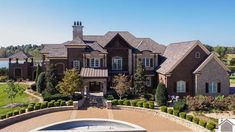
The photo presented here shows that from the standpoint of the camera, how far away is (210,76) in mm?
42438

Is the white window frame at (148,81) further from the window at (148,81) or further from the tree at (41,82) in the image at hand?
the tree at (41,82)

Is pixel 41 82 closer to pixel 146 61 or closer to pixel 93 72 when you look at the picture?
pixel 93 72

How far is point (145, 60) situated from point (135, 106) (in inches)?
545

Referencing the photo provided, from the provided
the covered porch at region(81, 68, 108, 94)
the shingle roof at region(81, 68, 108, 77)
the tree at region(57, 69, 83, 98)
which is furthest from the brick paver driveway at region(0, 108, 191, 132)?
the shingle roof at region(81, 68, 108, 77)

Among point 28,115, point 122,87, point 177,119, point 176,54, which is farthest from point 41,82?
point 177,119

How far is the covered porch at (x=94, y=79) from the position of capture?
1702 inches

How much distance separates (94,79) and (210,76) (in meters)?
17.0

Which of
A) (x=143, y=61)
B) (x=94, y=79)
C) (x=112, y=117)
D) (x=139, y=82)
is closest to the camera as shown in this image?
(x=112, y=117)

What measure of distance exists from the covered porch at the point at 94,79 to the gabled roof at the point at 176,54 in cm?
889

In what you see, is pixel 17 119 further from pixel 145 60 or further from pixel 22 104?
pixel 145 60

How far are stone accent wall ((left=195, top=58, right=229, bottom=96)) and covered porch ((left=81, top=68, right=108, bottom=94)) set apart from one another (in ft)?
44.9

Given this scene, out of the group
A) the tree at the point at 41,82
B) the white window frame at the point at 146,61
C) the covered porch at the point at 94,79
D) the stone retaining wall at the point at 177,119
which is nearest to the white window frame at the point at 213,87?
the white window frame at the point at 146,61

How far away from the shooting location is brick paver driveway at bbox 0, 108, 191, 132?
28062mm

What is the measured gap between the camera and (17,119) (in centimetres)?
3128
